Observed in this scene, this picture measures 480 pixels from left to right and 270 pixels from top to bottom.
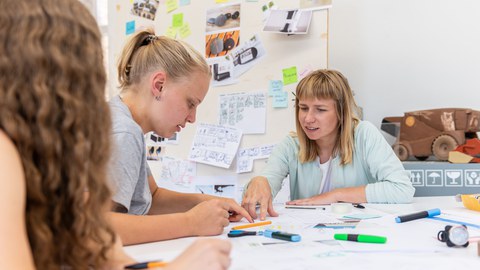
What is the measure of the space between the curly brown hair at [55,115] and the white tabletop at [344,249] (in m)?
0.32

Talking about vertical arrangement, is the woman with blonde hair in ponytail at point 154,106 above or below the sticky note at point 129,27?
below

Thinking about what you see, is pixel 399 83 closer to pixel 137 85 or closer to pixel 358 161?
pixel 358 161

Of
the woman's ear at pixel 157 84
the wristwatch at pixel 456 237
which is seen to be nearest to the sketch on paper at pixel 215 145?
the woman's ear at pixel 157 84

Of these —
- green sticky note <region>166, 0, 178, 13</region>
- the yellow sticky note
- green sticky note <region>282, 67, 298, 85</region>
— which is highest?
green sticky note <region>166, 0, 178, 13</region>

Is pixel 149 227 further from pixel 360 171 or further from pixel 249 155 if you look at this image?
pixel 249 155

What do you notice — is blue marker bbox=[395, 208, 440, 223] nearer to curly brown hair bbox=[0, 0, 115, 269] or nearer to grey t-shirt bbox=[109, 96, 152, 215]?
grey t-shirt bbox=[109, 96, 152, 215]

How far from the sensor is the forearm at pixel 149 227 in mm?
966

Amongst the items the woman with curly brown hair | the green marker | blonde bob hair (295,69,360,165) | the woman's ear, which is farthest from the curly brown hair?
blonde bob hair (295,69,360,165)

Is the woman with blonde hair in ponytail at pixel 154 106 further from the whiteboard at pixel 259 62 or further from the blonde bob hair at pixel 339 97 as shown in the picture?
the whiteboard at pixel 259 62

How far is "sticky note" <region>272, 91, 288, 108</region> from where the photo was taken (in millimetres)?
2309

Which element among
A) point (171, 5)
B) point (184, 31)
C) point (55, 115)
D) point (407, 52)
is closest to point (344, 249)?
point (55, 115)

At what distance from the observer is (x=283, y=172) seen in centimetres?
188

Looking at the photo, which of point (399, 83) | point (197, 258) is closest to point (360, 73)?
point (399, 83)

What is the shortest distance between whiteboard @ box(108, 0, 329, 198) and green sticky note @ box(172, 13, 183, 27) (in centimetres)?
2
